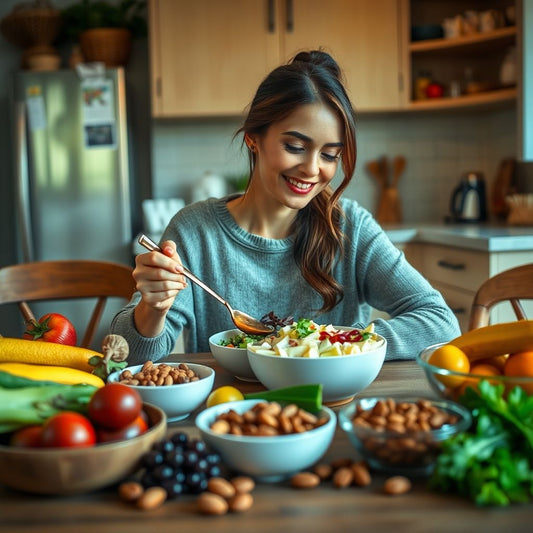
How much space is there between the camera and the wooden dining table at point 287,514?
64 centimetres

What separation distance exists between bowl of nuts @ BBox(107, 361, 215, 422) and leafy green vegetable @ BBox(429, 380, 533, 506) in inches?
13.9

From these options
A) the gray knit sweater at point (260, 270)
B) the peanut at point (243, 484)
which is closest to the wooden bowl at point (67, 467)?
the peanut at point (243, 484)

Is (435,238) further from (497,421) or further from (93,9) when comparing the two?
(497,421)

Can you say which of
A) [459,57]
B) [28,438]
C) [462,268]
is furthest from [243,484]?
[459,57]

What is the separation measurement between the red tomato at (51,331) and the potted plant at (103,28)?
2668mm

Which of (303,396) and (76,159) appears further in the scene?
(76,159)

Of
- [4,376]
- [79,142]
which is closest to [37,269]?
[4,376]

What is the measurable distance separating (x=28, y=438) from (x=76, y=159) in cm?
286

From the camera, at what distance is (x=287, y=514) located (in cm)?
67

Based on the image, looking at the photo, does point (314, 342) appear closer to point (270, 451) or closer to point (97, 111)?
point (270, 451)

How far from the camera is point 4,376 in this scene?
780mm

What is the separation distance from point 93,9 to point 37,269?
2.25m

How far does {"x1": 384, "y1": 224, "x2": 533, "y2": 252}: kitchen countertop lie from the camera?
253 cm

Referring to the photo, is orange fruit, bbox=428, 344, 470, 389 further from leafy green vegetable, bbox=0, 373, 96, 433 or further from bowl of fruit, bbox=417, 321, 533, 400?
leafy green vegetable, bbox=0, 373, 96, 433
